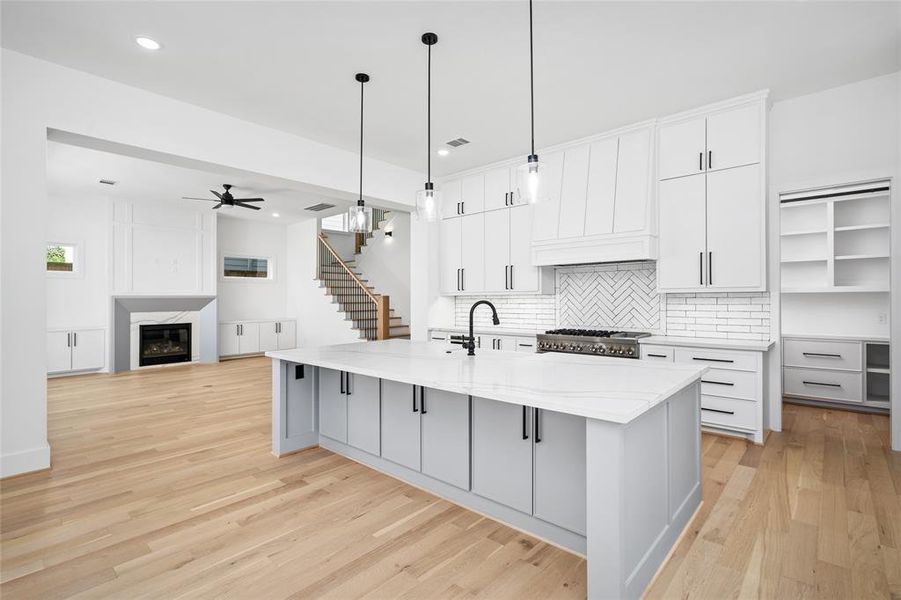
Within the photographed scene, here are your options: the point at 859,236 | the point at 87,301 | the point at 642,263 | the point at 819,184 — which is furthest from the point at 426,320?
the point at 87,301

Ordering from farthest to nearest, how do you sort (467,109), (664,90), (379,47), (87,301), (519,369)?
1. (87,301)
2. (467,109)
3. (664,90)
4. (379,47)
5. (519,369)

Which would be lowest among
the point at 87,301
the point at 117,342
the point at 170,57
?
the point at 117,342

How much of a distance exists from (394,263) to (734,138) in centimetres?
741

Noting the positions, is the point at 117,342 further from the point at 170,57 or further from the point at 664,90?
the point at 664,90

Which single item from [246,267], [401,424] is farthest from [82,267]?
[401,424]

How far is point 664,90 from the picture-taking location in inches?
145

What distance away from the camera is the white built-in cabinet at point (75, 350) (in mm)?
6988

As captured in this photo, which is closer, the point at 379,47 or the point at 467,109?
the point at 379,47

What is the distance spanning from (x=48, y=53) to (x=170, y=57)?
822 mm

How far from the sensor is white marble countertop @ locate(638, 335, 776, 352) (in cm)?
367

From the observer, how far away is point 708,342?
12.8 ft

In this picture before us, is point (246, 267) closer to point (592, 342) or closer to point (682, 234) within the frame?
point (592, 342)

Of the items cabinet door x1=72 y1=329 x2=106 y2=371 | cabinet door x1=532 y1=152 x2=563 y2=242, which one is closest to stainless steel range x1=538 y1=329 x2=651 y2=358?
cabinet door x1=532 y1=152 x2=563 y2=242

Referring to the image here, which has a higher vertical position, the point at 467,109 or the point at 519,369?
the point at 467,109
